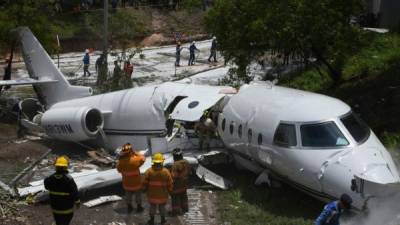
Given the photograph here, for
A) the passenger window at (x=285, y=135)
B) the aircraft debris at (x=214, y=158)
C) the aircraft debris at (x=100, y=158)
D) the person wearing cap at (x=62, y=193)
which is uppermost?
the passenger window at (x=285, y=135)

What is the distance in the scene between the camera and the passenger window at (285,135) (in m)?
11.9

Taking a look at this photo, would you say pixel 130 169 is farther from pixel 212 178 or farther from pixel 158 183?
pixel 212 178

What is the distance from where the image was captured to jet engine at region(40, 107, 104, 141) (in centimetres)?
1719

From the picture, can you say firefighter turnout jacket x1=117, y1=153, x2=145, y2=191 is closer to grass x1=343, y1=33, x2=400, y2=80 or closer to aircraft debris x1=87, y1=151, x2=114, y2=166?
aircraft debris x1=87, y1=151, x2=114, y2=166

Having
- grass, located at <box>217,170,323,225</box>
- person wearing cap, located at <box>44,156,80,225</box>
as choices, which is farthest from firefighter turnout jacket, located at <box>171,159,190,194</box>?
person wearing cap, located at <box>44,156,80,225</box>

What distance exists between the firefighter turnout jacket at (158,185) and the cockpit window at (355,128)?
149 inches

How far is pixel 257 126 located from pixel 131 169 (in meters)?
2.97

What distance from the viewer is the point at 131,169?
39.8 feet

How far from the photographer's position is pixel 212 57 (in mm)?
38625

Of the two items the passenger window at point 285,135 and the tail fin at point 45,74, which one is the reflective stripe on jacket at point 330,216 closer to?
the passenger window at point 285,135

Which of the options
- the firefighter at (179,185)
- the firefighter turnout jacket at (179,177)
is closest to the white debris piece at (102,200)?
the firefighter at (179,185)

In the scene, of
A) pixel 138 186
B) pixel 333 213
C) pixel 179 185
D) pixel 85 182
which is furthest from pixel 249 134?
pixel 333 213

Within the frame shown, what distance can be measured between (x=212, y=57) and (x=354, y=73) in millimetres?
16127

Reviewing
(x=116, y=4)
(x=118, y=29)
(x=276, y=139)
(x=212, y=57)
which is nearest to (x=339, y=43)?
(x=276, y=139)
